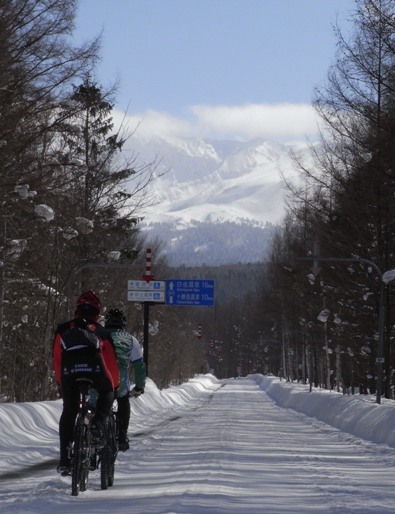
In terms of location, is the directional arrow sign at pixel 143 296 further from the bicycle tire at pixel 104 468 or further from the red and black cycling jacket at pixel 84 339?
the red and black cycling jacket at pixel 84 339

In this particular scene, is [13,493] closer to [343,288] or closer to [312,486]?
[312,486]

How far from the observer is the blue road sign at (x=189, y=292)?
170ft

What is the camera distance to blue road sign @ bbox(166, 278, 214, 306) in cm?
5194

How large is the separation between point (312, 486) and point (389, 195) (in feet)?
71.9

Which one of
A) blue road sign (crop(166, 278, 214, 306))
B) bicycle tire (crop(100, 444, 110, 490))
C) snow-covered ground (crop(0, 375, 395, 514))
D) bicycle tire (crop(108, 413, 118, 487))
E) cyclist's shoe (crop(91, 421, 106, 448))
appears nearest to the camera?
snow-covered ground (crop(0, 375, 395, 514))

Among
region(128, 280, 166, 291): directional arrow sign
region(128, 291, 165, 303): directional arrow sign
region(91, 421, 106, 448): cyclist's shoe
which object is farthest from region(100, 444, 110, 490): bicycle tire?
region(128, 280, 166, 291): directional arrow sign

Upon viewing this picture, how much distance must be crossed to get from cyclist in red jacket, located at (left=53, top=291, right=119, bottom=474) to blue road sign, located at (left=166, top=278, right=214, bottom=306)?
1628 inches

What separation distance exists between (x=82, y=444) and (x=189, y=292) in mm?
42155

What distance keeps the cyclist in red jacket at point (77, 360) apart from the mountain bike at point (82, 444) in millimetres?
63

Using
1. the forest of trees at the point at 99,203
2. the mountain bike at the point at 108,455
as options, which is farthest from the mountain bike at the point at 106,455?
the forest of trees at the point at 99,203

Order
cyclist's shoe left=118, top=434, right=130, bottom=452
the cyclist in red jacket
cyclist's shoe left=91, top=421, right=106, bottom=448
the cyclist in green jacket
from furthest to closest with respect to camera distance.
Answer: cyclist's shoe left=118, top=434, right=130, bottom=452
the cyclist in green jacket
cyclist's shoe left=91, top=421, right=106, bottom=448
the cyclist in red jacket

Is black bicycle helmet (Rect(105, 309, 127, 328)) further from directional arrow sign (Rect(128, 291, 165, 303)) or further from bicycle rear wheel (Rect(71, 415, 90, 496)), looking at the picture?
directional arrow sign (Rect(128, 291, 165, 303))

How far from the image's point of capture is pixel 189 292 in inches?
2057

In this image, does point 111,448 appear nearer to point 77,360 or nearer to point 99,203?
point 77,360
